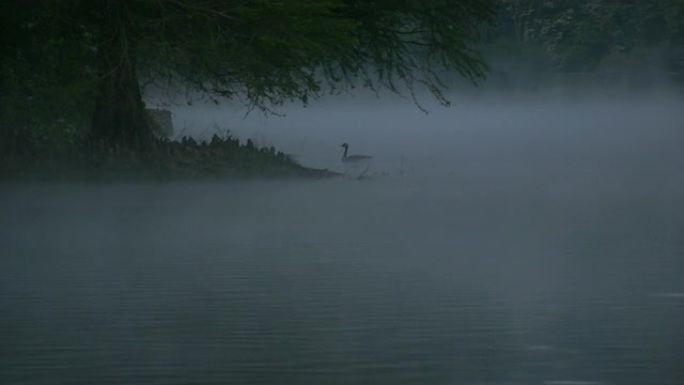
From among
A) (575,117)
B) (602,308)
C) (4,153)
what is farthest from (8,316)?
(575,117)

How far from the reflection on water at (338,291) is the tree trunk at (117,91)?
96.9 inches

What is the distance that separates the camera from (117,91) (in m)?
23.6

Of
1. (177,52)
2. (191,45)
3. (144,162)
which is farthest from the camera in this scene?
(144,162)

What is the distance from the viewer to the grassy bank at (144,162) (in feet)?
75.4

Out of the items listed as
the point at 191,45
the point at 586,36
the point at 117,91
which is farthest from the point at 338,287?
the point at 586,36

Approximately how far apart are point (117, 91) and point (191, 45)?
9.28 ft

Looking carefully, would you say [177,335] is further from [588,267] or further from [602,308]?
[588,267]

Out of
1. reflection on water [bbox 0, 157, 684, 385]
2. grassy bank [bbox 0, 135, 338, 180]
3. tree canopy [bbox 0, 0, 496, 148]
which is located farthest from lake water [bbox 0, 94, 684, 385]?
tree canopy [bbox 0, 0, 496, 148]

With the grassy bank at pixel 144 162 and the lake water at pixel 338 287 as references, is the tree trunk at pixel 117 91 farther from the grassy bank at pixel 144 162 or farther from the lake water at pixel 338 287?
the lake water at pixel 338 287

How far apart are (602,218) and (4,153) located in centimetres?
1047

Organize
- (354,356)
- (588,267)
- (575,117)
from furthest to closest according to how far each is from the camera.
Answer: (575,117) → (588,267) → (354,356)

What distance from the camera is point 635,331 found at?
30.9 feet

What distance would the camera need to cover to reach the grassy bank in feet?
75.4

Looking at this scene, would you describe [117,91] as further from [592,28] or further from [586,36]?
[592,28]
